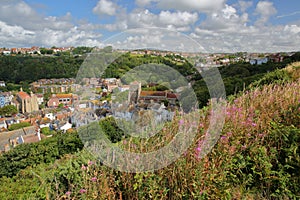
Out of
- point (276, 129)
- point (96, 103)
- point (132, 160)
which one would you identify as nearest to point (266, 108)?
point (276, 129)

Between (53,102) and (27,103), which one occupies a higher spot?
(27,103)

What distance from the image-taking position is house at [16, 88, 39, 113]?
56891 mm

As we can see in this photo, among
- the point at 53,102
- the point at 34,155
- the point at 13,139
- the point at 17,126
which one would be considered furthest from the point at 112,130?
the point at 53,102

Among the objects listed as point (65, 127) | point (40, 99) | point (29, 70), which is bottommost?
point (40, 99)

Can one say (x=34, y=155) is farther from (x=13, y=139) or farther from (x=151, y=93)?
(x=13, y=139)

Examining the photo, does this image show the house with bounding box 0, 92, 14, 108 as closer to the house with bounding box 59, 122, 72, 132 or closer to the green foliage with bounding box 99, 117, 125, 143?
the house with bounding box 59, 122, 72, 132

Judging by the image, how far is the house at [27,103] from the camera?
5689 centimetres

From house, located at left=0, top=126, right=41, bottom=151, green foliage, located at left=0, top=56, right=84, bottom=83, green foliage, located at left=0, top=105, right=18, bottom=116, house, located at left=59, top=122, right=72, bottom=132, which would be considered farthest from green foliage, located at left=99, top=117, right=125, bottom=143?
green foliage, located at left=0, top=56, right=84, bottom=83

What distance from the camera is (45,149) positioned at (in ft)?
52.9

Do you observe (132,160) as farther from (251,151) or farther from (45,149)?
(45,149)

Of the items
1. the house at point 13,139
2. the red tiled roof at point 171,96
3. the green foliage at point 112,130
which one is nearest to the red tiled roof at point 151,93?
the red tiled roof at point 171,96

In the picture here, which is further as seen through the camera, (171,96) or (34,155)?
(34,155)

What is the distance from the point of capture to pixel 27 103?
188 ft

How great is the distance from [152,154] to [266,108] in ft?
6.79
